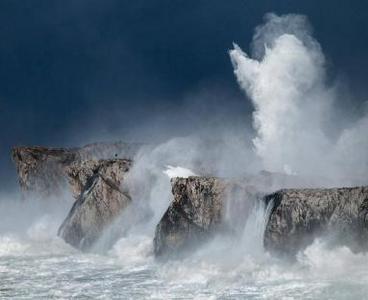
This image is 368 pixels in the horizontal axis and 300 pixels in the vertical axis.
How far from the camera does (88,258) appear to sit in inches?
2029

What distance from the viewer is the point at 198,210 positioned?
48500 millimetres

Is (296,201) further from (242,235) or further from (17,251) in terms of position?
(17,251)

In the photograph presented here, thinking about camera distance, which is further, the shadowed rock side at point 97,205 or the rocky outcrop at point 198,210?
the shadowed rock side at point 97,205

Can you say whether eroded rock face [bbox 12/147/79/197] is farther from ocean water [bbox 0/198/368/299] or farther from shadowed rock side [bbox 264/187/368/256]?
shadowed rock side [bbox 264/187/368/256]

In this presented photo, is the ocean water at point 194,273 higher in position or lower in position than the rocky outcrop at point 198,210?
lower

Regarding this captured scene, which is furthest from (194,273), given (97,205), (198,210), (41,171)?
(41,171)

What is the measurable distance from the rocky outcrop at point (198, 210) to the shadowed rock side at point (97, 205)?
891 centimetres

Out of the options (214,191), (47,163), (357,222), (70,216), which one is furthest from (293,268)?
(47,163)

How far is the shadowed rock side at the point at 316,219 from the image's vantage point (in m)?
39.1

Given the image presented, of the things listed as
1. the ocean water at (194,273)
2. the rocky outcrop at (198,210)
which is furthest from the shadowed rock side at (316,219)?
the rocky outcrop at (198,210)

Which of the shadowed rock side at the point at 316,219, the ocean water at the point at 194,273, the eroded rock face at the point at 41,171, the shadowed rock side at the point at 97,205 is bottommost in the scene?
the ocean water at the point at 194,273

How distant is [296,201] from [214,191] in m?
8.47

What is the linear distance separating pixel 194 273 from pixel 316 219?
28.4 feet

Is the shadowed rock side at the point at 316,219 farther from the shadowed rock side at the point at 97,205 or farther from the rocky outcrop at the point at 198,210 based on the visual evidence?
the shadowed rock side at the point at 97,205
